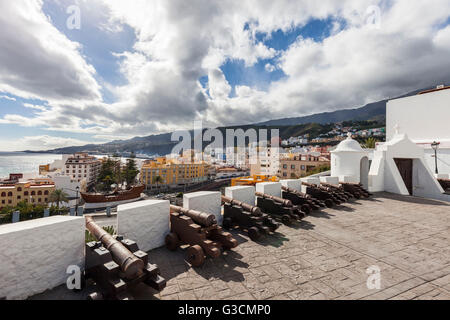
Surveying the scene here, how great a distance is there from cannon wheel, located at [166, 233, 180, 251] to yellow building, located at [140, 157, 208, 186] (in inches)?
2542

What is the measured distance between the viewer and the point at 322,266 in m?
3.77

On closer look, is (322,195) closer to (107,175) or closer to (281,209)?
(281,209)

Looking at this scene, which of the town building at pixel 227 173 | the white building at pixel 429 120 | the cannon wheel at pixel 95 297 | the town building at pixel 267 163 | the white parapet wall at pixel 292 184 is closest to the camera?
the cannon wheel at pixel 95 297

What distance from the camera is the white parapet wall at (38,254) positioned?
8.99 feet

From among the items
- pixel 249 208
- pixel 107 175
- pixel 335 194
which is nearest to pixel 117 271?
pixel 249 208

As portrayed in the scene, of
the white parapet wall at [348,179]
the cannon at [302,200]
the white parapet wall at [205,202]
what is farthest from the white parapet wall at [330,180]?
the white parapet wall at [205,202]

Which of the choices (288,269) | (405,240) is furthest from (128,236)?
(405,240)

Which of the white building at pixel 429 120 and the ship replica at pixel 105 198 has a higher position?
the white building at pixel 429 120

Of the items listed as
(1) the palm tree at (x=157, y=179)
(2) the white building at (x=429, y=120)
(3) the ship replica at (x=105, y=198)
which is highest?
(2) the white building at (x=429, y=120)

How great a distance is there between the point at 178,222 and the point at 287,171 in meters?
49.9

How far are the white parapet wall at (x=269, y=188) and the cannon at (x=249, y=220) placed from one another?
6.24 ft

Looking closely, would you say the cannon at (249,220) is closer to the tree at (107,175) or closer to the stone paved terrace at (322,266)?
the stone paved terrace at (322,266)
